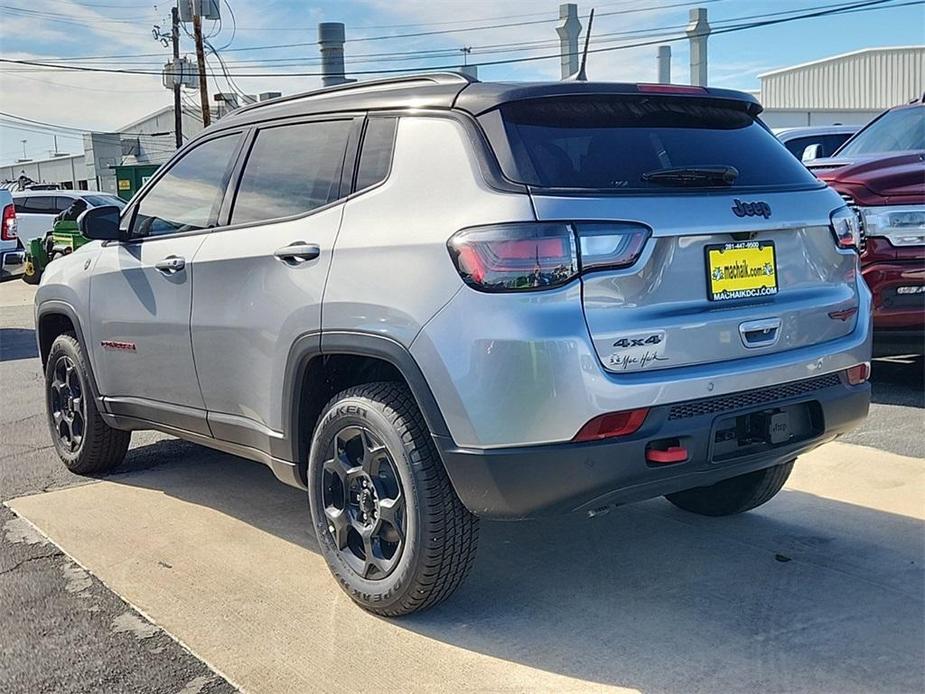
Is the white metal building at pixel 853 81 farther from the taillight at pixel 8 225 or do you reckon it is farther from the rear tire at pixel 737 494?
the rear tire at pixel 737 494

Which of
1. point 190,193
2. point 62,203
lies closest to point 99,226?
point 190,193

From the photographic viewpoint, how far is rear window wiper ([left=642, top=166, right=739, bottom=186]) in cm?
316

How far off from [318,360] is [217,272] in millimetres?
740

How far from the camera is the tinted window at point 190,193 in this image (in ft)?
14.1

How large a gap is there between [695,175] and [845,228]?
74 centimetres

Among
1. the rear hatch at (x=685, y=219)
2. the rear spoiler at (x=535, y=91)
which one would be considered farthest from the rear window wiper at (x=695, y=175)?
the rear spoiler at (x=535, y=91)

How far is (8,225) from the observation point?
503 inches

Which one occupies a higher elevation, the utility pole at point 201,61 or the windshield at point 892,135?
the utility pole at point 201,61

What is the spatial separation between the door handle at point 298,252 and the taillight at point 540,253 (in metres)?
0.79

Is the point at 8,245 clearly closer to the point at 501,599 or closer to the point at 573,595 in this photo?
the point at 501,599

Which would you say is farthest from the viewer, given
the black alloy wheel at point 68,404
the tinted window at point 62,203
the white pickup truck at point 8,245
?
the tinted window at point 62,203

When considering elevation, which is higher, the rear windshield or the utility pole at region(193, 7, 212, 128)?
the utility pole at region(193, 7, 212, 128)

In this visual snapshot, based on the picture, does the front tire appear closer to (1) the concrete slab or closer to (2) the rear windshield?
(1) the concrete slab

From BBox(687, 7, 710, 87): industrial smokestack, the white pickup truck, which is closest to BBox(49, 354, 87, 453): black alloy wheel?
the white pickup truck
